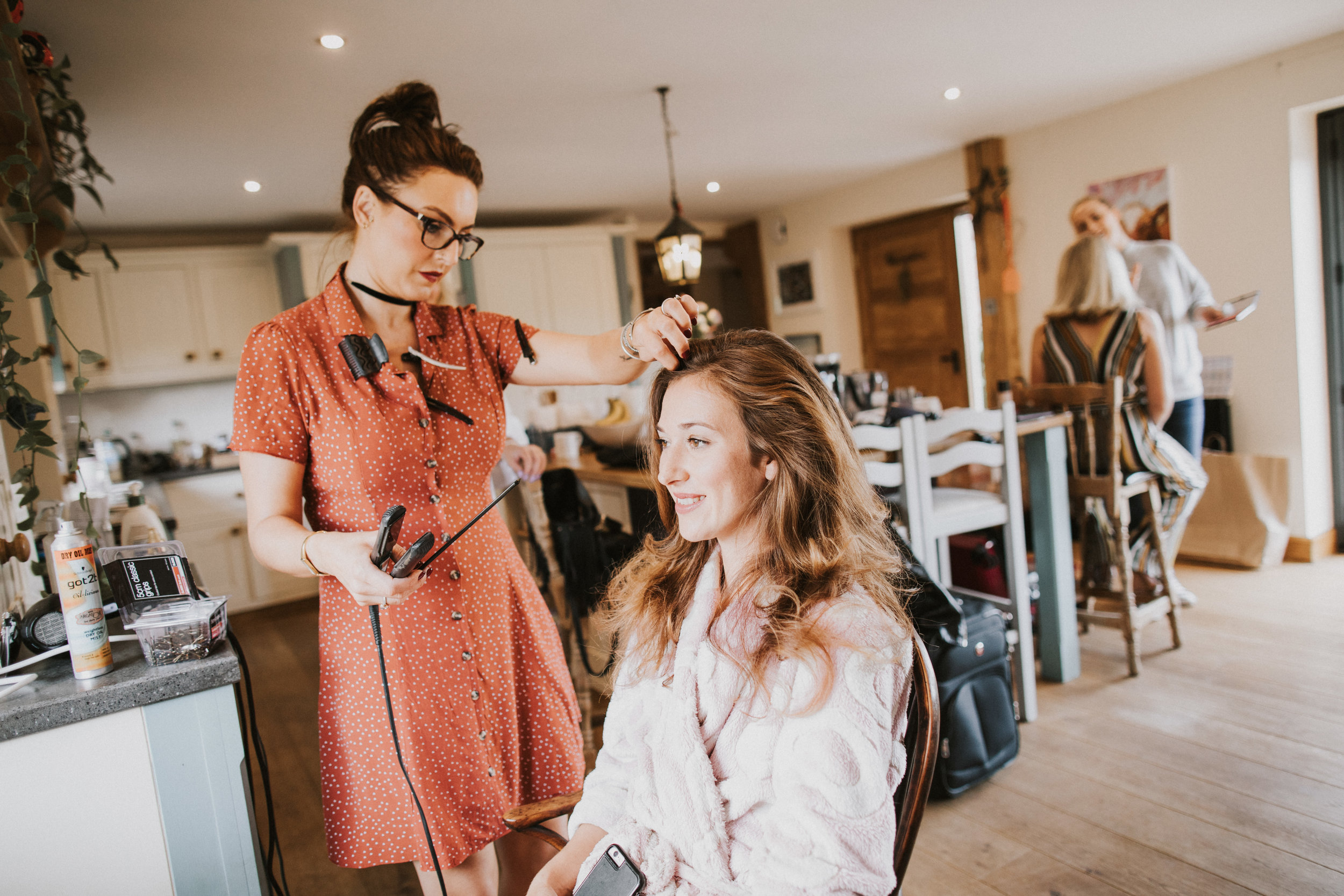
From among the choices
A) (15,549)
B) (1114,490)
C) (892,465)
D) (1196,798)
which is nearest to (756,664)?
(15,549)

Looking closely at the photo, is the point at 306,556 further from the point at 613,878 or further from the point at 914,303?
the point at 914,303

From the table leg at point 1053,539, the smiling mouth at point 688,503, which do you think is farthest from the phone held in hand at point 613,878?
the table leg at point 1053,539

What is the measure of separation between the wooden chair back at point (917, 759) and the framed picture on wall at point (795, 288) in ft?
19.9

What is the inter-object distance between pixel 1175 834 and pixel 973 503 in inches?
40.6

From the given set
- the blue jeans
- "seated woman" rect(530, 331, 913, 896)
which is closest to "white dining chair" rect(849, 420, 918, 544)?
"seated woman" rect(530, 331, 913, 896)

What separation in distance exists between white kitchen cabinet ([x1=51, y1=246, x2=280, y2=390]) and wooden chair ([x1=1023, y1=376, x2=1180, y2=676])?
15.2ft

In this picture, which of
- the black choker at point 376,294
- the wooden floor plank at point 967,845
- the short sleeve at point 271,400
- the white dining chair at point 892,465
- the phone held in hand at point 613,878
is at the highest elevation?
the black choker at point 376,294

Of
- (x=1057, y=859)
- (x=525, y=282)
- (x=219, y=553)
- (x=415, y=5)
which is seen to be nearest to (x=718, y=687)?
(x=1057, y=859)

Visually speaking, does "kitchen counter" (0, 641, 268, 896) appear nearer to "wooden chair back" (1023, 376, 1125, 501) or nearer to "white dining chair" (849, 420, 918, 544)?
"white dining chair" (849, 420, 918, 544)

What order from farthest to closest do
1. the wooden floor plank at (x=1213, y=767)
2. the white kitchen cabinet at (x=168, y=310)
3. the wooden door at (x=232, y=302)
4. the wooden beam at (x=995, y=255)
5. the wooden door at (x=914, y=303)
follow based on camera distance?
the wooden door at (x=914, y=303)
the wooden door at (x=232, y=302)
the wooden beam at (x=995, y=255)
the white kitchen cabinet at (x=168, y=310)
the wooden floor plank at (x=1213, y=767)

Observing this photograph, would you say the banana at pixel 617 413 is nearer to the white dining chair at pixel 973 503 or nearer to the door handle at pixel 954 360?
the white dining chair at pixel 973 503

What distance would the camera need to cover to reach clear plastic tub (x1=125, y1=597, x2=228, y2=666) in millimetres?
1143

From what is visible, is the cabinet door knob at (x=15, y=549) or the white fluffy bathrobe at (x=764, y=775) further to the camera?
the cabinet door knob at (x=15, y=549)

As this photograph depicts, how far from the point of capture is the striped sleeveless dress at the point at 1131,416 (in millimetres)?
2994
